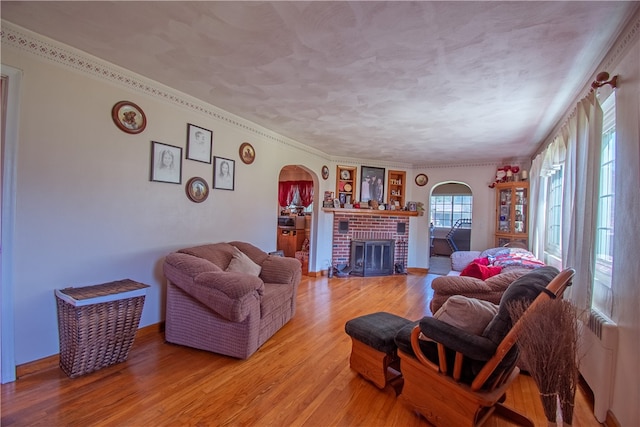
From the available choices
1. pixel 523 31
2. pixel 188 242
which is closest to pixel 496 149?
pixel 523 31

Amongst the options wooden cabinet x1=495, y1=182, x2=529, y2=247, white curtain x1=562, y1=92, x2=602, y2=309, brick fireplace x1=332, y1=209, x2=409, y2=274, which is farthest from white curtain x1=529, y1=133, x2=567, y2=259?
brick fireplace x1=332, y1=209, x2=409, y2=274

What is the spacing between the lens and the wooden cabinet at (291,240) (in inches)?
261

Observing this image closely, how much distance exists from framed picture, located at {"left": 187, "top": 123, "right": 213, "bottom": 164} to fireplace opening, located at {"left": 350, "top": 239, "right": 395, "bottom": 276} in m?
3.53

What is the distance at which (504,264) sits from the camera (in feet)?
11.2

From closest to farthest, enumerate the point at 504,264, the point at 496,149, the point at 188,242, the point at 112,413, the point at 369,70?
the point at 112,413 < the point at 369,70 < the point at 188,242 < the point at 504,264 < the point at 496,149

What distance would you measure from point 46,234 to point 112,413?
1.35m

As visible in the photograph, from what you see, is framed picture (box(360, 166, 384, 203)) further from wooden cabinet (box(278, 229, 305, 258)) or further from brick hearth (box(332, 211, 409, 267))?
wooden cabinet (box(278, 229, 305, 258))

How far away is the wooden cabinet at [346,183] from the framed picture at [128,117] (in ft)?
12.8

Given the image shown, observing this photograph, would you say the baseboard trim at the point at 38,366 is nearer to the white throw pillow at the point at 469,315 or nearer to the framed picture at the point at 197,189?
the framed picture at the point at 197,189

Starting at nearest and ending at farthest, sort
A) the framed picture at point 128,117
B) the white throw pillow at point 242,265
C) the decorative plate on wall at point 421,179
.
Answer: the framed picture at point 128,117 < the white throw pillow at point 242,265 < the decorative plate on wall at point 421,179

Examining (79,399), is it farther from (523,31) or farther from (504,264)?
(504,264)

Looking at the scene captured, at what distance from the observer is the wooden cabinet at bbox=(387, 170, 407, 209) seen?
6.47m

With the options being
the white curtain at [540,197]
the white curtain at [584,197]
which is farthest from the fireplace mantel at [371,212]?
the white curtain at [584,197]

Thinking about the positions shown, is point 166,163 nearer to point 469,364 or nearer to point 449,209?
point 469,364
